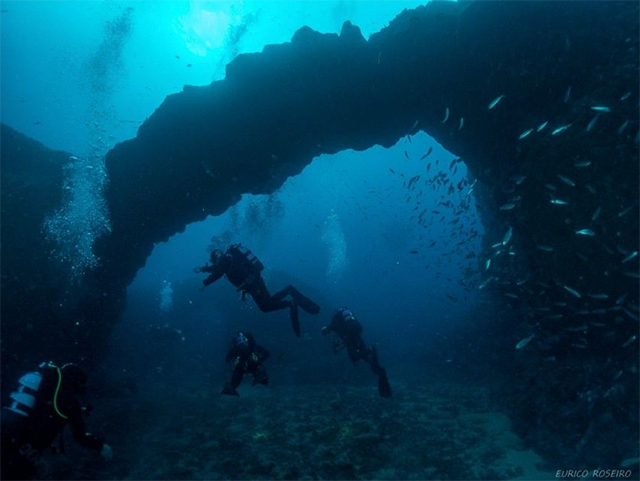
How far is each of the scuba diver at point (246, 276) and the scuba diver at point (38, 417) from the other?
3.69m

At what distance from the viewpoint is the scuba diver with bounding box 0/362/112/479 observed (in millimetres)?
4430

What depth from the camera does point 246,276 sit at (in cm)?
908

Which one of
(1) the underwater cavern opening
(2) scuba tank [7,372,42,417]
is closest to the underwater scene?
(2) scuba tank [7,372,42,417]

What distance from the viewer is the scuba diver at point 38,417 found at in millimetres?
4430

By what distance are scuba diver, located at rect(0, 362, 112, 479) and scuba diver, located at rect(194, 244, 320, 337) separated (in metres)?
3.69

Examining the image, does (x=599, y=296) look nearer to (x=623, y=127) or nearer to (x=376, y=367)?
(x=623, y=127)

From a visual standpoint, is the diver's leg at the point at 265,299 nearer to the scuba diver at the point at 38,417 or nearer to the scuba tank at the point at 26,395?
the scuba diver at the point at 38,417

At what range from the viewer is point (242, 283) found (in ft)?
29.7

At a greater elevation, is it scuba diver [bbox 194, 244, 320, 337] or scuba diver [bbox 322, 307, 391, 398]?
scuba diver [bbox 194, 244, 320, 337]

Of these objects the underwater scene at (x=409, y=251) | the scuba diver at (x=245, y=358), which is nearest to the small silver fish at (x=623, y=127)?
the underwater scene at (x=409, y=251)

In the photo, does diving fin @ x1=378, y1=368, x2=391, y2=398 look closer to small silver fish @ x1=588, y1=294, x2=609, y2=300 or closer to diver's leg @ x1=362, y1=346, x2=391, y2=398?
diver's leg @ x1=362, y1=346, x2=391, y2=398

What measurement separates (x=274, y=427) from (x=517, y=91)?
1036cm

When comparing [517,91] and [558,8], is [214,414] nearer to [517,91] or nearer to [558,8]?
[517,91]

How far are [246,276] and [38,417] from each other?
4921 mm
